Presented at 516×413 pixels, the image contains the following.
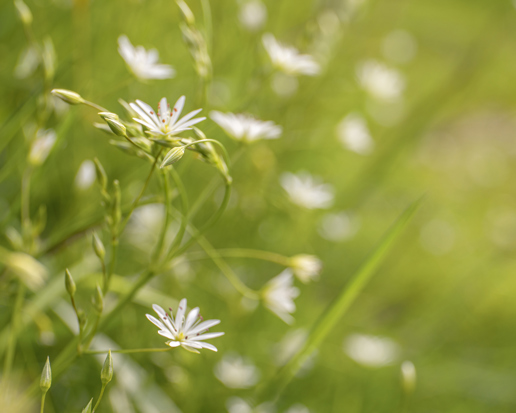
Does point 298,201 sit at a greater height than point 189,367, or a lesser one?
greater

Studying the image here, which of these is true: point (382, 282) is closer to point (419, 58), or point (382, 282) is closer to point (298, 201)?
point (298, 201)

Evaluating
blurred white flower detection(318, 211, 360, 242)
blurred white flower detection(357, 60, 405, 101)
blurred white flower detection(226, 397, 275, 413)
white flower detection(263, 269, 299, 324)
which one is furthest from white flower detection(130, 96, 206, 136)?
blurred white flower detection(357, 60, 405, 101)

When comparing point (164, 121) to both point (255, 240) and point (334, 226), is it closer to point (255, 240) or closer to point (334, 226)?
point (255, 240)

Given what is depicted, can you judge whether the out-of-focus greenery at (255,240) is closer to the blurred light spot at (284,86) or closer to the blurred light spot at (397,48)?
the blurred light spot at (284,86)

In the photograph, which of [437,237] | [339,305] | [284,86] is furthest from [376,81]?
[339,305]

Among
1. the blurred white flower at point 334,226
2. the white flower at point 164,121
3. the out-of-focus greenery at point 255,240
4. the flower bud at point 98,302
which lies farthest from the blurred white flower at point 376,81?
the flower bud at point 98,302

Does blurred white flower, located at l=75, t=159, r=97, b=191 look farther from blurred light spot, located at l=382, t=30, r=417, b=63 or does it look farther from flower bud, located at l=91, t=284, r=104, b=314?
blurred light spot, located at l=382, t=30, r=417, b=63

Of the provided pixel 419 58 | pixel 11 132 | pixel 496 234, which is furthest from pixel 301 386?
pixel 419 58
